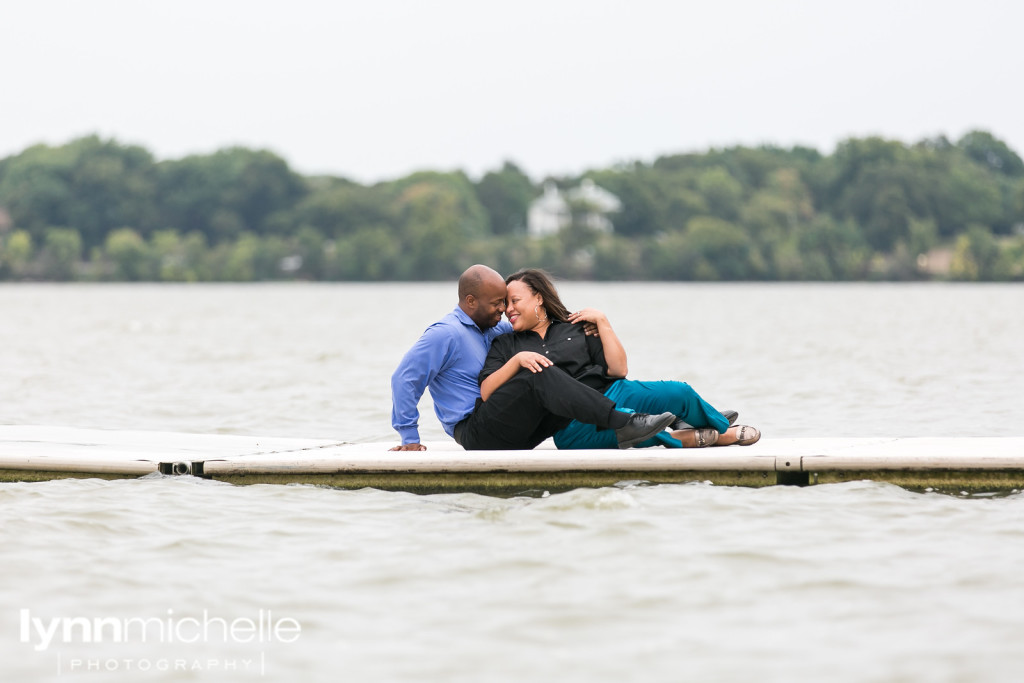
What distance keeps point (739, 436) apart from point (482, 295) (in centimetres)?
179

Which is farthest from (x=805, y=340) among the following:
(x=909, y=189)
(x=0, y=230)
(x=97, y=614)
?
(x=0, y=230)

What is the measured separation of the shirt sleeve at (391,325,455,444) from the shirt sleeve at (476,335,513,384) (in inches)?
8.5

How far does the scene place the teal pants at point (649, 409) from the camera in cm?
752

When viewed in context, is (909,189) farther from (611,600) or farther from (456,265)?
(611,600)

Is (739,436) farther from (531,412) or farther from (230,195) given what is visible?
(230,195)

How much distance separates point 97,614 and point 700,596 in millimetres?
2632

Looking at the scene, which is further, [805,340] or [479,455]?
[805,340]

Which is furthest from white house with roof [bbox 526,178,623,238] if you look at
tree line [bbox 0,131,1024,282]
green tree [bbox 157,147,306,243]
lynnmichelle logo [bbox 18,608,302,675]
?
lynnmichelle logo [bbox 18,608,302,675]

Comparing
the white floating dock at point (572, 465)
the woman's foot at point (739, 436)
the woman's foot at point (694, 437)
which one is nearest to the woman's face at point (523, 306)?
the white floating dock at point (572, 465)

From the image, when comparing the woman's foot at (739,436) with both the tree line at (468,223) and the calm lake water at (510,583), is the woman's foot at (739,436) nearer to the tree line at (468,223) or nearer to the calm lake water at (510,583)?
the calm lake water at (510,583)

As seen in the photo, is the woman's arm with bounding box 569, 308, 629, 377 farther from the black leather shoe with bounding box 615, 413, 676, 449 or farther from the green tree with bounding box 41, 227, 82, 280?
the green tree with bounding box 41, 227, 82, 280

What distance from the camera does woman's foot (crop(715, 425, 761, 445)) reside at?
775 cm

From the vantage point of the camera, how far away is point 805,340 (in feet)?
101

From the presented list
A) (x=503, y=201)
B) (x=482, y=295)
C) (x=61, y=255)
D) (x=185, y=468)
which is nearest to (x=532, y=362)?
(x=482, y=295)
